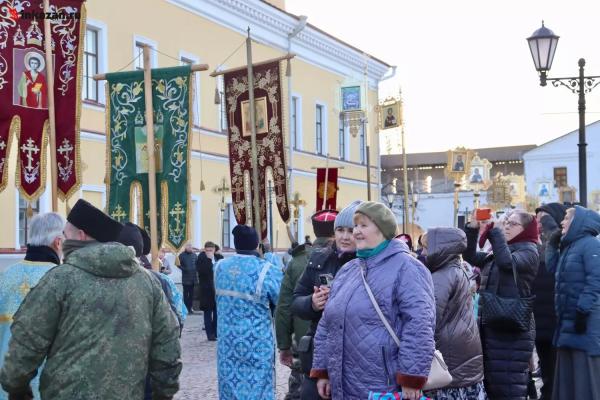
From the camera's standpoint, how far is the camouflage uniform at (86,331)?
424cm

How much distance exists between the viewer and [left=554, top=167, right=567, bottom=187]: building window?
60656mm

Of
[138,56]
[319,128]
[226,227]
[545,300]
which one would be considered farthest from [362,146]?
[545,300]

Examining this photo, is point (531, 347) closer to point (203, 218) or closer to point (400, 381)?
point (400, 381)

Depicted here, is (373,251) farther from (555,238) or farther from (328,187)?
(328,187)

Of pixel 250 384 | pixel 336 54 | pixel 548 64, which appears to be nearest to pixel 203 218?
pixel 336 54

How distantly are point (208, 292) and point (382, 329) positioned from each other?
1214 cm

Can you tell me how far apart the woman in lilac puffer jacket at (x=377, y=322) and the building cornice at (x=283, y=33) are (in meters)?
19.4

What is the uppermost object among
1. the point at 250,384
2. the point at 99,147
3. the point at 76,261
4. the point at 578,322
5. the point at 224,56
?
the point at 224,56

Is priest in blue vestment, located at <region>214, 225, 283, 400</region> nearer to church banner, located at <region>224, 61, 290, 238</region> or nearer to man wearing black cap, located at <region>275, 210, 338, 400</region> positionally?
man wearing black cap, located at <region>275, 210, 338, 400</region>

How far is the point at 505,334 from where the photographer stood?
694 centimetres

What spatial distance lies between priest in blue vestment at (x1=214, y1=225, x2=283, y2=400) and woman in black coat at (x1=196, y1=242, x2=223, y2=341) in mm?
8025

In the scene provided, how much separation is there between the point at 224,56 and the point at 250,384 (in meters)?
19.0

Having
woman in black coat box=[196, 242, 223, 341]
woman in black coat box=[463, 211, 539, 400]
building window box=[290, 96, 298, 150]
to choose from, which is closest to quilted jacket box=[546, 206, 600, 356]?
woman in black coat box=[463, 211, 539, 400]

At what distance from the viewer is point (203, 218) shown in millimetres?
24391
